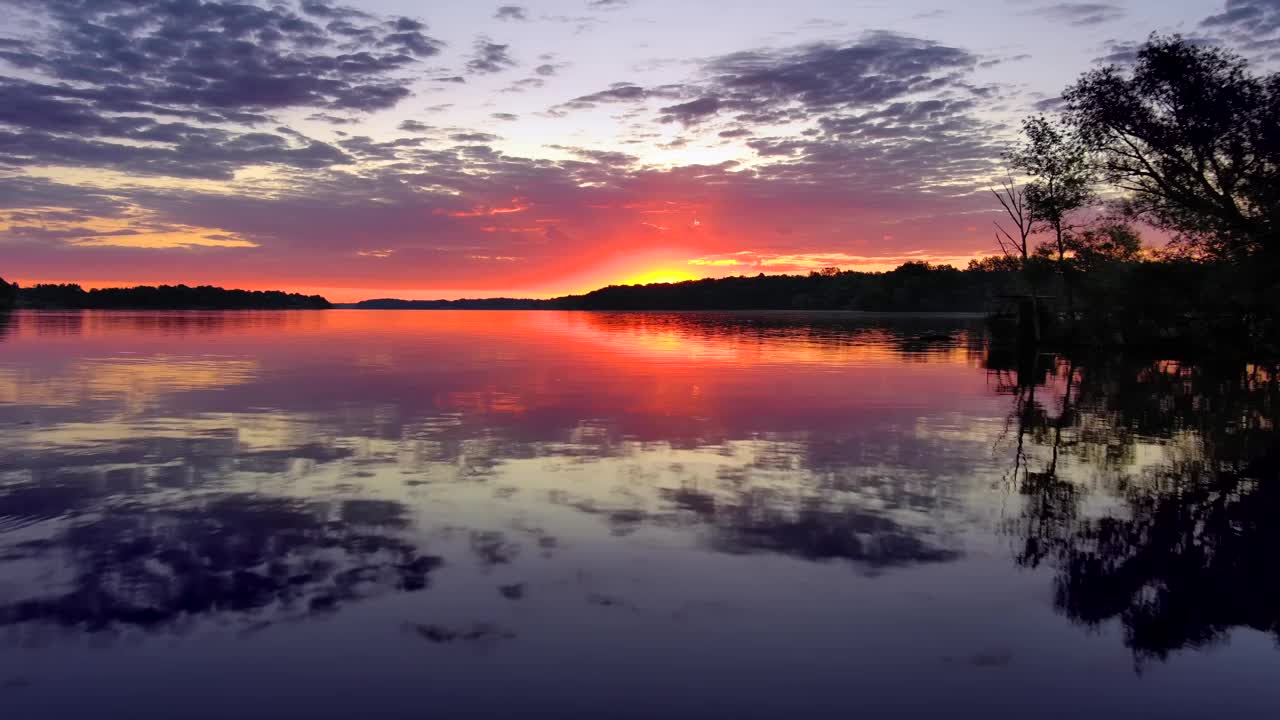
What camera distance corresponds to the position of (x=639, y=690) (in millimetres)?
5605

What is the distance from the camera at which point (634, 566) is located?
26.6ft

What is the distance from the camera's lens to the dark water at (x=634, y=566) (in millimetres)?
5676

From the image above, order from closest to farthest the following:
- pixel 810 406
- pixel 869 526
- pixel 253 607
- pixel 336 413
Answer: pixel 253 607, pixel 869 526, pixel 336 413, pixel 810 406

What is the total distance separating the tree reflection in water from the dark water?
56mm

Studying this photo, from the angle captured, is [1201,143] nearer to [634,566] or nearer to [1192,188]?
[1192,188]

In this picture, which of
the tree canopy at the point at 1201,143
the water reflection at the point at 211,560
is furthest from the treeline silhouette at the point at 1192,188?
the water reflection at the point at 211,560

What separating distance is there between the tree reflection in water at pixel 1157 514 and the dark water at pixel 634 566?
6cm

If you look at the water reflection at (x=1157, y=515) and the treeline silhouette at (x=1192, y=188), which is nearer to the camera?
the water reflection at (x=1157, y=515)

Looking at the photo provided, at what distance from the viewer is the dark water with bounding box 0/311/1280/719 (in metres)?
5.68

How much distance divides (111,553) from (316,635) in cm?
366

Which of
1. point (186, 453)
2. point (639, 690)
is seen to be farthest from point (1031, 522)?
point (186, 453)

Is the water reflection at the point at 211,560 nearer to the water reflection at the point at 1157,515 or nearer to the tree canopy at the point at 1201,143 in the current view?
the water reflection at the point at 1157,515

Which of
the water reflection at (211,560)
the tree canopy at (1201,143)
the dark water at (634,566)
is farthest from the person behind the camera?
the tree canopy at (1201,143)

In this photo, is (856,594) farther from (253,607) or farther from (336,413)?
(336,413)
